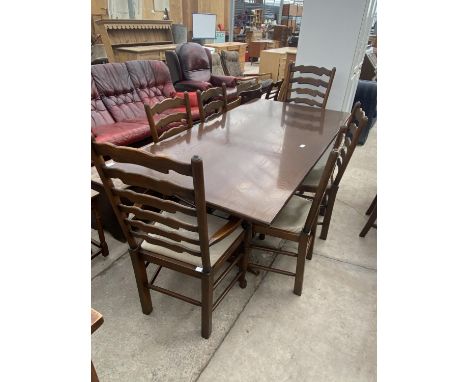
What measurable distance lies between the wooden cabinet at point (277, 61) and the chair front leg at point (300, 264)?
17.5 feet

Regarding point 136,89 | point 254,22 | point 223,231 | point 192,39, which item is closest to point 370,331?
point 223,231

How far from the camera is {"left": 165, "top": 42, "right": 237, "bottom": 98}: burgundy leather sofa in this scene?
436 centimetres

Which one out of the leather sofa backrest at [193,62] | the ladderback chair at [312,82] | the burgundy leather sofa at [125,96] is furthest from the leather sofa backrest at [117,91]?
the ladderback chair at [312,82]

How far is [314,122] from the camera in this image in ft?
7.46

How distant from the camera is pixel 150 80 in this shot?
12.5ft

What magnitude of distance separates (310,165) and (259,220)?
602 millimetres

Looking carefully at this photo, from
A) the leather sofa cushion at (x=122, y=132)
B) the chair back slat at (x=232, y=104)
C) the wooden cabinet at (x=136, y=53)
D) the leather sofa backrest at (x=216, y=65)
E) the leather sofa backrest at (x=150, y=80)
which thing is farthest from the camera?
the wooden cabinet at (x=136, y=53)

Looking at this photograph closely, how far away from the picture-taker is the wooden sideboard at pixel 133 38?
5352 mm

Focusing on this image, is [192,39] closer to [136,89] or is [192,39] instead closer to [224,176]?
[136,89]

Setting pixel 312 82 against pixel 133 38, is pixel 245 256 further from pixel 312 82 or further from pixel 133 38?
pixel 133 38

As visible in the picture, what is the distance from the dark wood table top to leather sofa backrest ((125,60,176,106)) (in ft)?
5.67

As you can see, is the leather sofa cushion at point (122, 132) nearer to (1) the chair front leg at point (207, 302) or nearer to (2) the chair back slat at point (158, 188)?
(2) the chair back slat at point (158, 188)

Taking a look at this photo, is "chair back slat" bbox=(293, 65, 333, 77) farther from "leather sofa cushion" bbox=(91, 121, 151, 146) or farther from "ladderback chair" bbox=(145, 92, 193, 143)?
"leather sofa cushion" bbox=(91, 121, 151, 146)

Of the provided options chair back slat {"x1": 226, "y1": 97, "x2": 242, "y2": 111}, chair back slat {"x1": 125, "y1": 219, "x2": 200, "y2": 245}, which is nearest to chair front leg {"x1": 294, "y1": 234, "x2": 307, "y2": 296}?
chair back slat {"x1": 125, "y1": 219, "x2": 200, "y2": 245}
